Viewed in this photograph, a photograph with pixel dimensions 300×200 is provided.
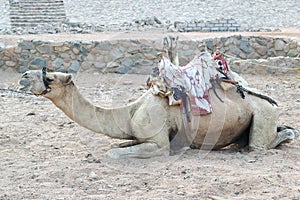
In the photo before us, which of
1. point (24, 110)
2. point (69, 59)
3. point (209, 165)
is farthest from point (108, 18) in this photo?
point (209, 165)

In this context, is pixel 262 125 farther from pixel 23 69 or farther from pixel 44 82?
pixel 23 69

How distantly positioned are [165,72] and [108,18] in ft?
66.2

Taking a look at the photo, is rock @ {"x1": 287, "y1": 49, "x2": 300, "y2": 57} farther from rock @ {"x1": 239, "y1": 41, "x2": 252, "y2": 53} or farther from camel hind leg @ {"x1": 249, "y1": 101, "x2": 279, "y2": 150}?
camel hind leg @ {"x1": 249, "y1": 101, "x2": 279, "y2": 150}

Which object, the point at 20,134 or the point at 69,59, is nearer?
the point at 20,134

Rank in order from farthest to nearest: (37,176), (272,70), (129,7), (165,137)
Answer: (129,7) < (272,70) < (165,137) < (37,176)

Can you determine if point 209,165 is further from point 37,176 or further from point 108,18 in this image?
point 108,18

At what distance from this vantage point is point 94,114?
240 inches

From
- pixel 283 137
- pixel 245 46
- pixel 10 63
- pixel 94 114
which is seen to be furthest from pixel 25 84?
pixel 245 46

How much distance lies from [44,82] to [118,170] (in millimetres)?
1050

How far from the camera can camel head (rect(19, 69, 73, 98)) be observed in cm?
560

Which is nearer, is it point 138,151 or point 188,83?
point 138,151

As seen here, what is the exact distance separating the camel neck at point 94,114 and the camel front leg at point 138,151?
174mm

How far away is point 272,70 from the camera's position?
42.2 feet

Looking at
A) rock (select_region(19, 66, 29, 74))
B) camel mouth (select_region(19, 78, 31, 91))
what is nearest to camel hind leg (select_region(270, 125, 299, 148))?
camel mouth (select_region(19, 78, 31, 91))
